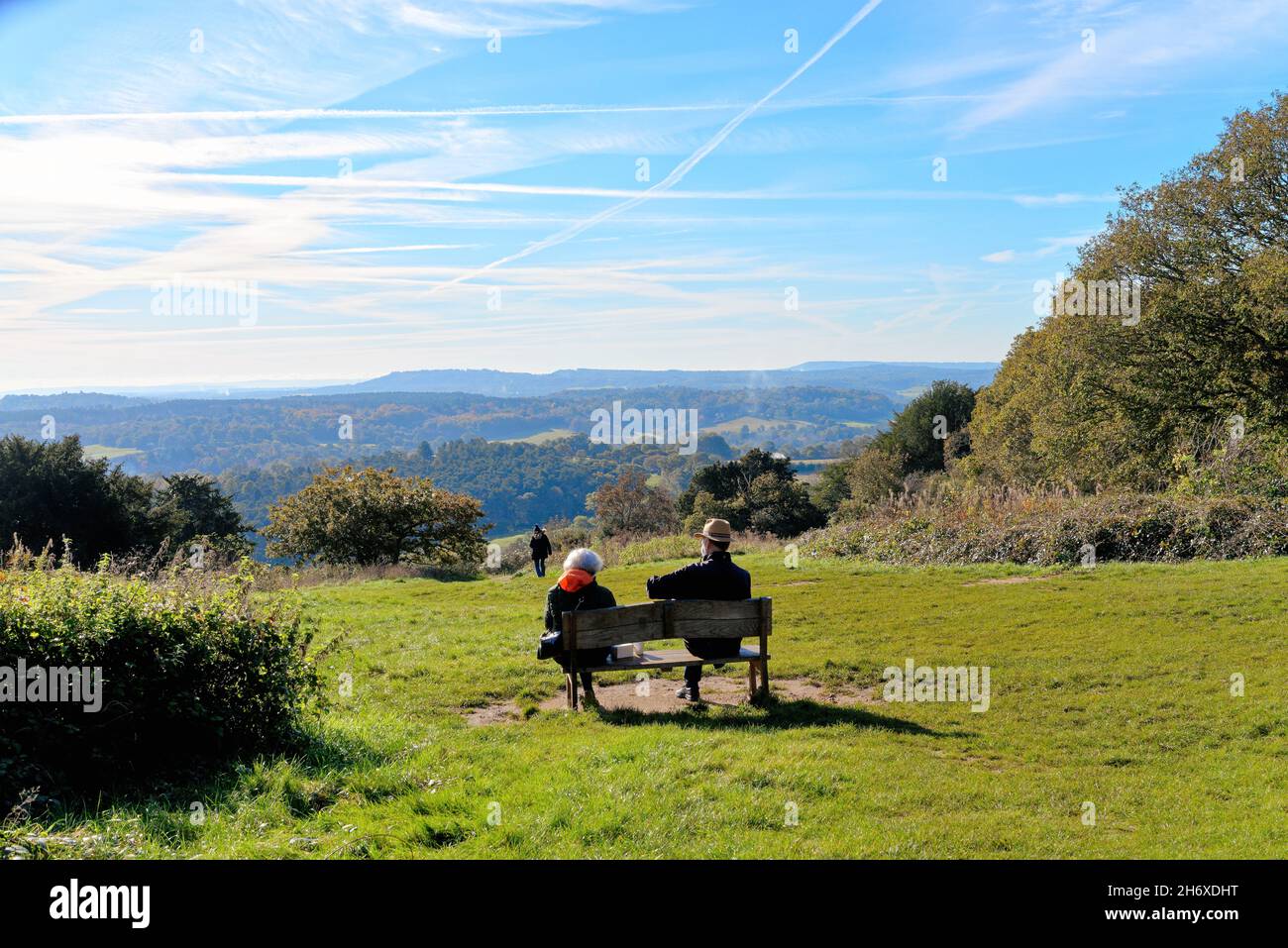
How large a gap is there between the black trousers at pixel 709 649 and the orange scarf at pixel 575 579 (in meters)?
1.10

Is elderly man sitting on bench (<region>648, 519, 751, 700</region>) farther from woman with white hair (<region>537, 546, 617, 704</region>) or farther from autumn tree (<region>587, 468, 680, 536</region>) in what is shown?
autumn tree (<region>587, 468, 680, 536</region>)

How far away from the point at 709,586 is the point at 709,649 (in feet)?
1.95

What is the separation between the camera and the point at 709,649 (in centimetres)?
804

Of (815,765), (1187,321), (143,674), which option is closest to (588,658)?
(815,765)

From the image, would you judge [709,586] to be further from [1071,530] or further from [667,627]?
[1071,530]

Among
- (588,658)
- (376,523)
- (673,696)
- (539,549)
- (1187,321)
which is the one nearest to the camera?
(588,658)

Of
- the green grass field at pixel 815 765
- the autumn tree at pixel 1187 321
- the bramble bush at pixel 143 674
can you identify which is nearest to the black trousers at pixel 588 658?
the green grass field at pixel 815 765

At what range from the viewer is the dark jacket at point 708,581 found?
8133 mm

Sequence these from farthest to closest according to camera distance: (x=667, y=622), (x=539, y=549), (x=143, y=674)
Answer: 1. (x=539, y=549)
2. (x=667, y=622)
3. (x=143, y=674)

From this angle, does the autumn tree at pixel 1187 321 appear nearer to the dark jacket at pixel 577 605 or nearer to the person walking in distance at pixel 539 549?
the person walking in distance at pixel 539 549

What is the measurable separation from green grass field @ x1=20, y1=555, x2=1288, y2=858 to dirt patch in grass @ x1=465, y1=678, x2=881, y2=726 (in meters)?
0.20
